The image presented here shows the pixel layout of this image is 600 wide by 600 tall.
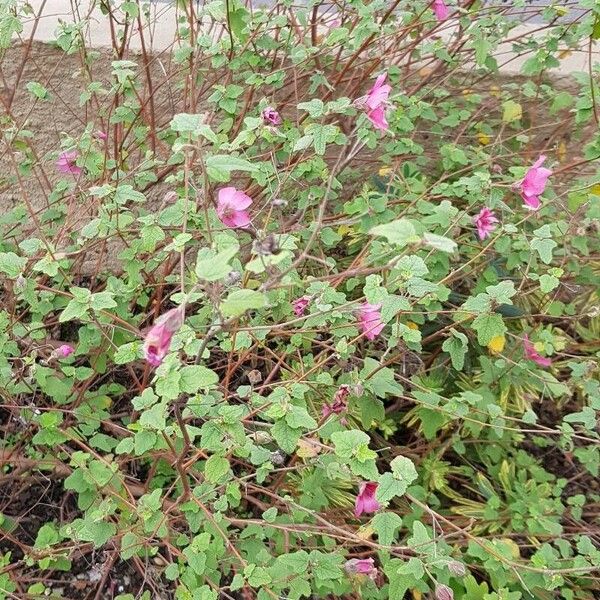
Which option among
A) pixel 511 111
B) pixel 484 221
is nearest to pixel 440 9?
pixel 511 111

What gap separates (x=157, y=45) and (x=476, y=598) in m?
1.98

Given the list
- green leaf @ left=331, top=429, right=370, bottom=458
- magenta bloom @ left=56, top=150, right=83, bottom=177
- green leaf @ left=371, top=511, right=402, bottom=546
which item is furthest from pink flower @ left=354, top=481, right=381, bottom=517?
magenta bloom @ left=56, top=150, right=83, bottom=177

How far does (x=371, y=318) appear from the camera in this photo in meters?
1.28

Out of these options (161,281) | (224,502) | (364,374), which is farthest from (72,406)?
(364,374)

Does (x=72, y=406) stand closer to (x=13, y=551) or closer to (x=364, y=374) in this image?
(x=13, y=551)

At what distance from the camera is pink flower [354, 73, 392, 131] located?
50.4 inches

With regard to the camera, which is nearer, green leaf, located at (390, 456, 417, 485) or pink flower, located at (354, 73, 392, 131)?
green leaf, located at (390, 456, 417, 485)

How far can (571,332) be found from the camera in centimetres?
242

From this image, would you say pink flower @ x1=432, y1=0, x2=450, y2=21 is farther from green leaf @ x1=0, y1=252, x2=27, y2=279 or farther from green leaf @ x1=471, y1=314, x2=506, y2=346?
green leaf @ x1=0, y1=252, x2=27, y2=279

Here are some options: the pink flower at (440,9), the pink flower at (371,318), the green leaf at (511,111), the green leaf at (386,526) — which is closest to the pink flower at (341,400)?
the pink flower at (371,318)

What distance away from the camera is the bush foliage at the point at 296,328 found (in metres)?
1.20

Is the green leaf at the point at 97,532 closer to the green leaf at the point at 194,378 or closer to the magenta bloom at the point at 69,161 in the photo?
the green leaf at the point at 194,378

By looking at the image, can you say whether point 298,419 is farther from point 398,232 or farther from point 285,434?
point 398,232

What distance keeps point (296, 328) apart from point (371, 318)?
0.39 metres
